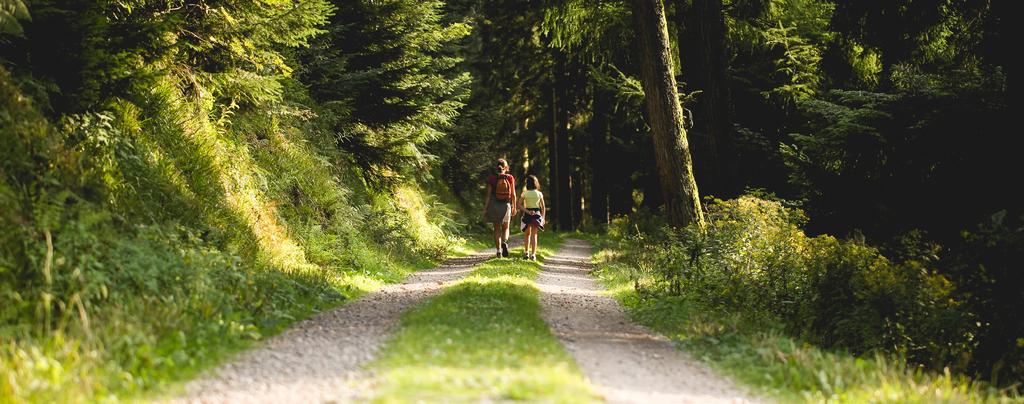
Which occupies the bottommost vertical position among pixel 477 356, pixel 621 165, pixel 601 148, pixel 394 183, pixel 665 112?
pixel 477 356

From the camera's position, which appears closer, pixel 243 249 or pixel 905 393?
pixel 905 393

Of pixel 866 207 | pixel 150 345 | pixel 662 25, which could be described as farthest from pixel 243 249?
pixel 866 207

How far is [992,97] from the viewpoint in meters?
10.5

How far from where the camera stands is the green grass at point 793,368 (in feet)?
20.1

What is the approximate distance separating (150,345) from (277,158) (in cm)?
960

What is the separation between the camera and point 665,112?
44.1 ft

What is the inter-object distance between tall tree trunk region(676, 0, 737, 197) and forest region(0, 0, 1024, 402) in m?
0.05

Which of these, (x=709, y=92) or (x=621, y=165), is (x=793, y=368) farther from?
(x=621, y=165)

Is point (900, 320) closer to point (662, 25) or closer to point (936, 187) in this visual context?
point (936, 187)

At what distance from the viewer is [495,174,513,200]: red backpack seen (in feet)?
55.4

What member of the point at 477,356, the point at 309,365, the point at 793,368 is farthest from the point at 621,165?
the point at 309,365

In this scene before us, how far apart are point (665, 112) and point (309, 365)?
352 inches

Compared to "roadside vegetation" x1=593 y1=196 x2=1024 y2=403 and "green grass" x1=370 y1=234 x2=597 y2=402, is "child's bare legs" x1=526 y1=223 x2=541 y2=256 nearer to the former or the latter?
"roadside vegetation" x1=593 y1=196 x2=1024 y2=403

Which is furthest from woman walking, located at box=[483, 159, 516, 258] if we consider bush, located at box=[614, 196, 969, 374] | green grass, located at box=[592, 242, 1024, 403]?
green grass, located at box=[592, 242, 1024, 403]
